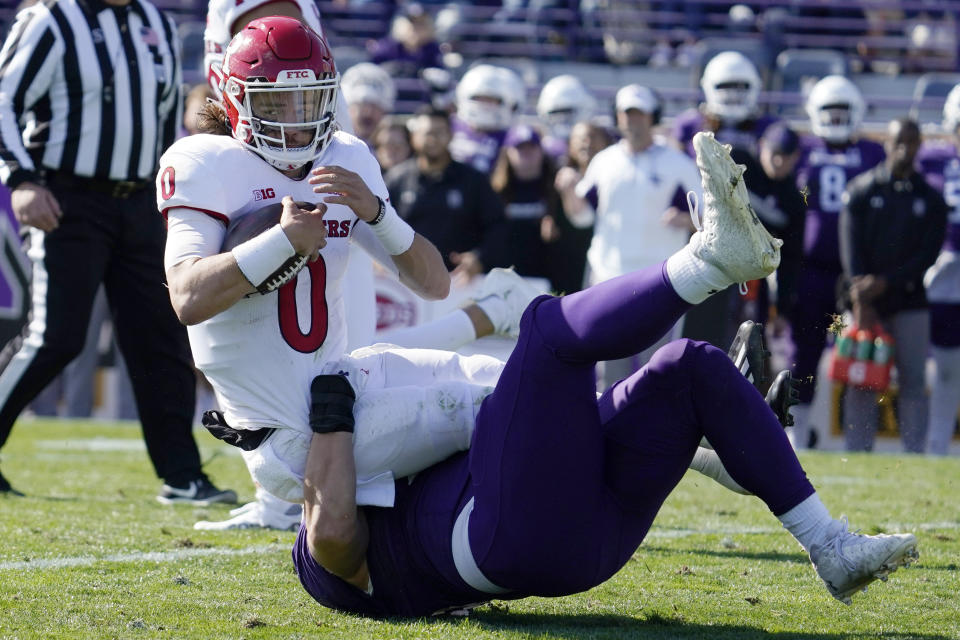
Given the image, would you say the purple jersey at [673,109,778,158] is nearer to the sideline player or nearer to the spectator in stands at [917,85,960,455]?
the spectator in stands at [917,85,960,455]

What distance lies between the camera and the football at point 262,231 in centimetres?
274

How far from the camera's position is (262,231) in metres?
2.80

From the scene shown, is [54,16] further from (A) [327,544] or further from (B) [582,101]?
(B) [582,101]

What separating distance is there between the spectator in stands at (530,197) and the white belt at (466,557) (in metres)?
5.07

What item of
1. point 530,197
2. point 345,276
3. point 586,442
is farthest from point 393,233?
point 530,197

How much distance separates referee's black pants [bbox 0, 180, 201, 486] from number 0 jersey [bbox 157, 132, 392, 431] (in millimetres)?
1820

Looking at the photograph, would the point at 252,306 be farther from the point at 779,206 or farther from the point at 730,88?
the point at 730,88

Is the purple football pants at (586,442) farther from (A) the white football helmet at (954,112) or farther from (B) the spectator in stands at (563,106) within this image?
(B) the spectator in stands at (563,106)

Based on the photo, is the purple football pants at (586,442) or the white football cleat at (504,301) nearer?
the purple football pants at (586,442)

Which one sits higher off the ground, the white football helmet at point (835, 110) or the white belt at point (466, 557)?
the white football helmet at point (835, 110)

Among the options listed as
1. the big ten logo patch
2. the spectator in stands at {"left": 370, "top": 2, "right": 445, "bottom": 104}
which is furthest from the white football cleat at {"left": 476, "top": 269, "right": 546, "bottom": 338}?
the spectator in stands at {"left": 370, "top": 2, "right": 445, "bottom": 104}

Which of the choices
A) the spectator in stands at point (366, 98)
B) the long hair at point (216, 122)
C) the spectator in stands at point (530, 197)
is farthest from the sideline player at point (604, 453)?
the spectator in stands at point (366, 98)

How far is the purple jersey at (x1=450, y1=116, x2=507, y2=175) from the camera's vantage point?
27.3 ft

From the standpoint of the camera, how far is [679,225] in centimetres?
678
